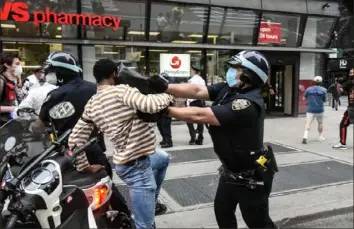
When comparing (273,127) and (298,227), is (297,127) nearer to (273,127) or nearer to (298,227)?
(273,127)

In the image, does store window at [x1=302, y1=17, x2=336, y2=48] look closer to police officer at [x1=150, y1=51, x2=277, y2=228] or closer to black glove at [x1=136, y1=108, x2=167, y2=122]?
police officer at [x1=150, y1=51, x2=277, y2=228]

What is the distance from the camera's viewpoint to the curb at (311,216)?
4.05m

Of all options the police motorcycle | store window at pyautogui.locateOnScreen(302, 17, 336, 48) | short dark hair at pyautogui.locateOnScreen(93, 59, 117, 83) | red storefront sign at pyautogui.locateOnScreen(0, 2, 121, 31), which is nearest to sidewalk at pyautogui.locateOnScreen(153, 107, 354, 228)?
the police motorcycle

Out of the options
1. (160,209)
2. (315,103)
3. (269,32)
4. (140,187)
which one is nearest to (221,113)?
(140,187)

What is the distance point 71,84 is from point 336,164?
4.61 metres

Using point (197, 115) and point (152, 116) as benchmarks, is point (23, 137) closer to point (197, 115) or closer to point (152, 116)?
point (152, 116)

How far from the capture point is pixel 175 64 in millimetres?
11250

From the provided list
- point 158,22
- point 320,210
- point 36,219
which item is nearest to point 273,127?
point 158,22

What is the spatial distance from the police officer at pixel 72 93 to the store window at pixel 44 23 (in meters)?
6.79

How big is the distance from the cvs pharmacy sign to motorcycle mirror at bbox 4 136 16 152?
903cm

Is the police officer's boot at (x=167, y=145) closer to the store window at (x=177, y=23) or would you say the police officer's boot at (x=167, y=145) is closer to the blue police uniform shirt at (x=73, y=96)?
the store window at (x=177, y=23)

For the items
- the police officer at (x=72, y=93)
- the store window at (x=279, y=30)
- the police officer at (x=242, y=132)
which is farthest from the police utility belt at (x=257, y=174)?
the store window at (x=279, y=30)

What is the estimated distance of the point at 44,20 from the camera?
30.9ft

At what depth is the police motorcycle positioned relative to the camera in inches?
65.3
